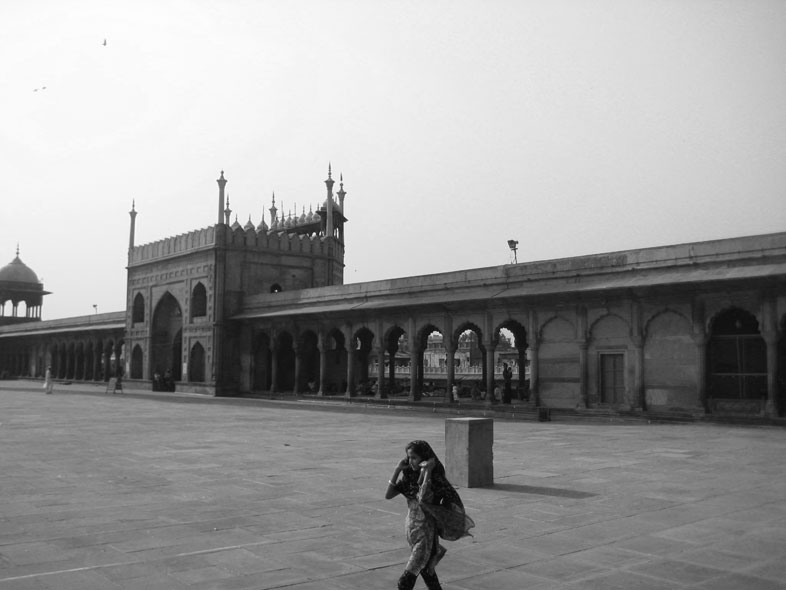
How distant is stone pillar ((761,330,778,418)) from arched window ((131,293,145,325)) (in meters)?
35.3

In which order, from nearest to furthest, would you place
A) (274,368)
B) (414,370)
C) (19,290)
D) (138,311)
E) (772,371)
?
1. (772,371)
2. (414,370)
3. (274,368)
4. (138,311)
5. (19,290)

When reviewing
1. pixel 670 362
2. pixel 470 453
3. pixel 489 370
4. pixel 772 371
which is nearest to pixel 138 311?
pixel 489 370

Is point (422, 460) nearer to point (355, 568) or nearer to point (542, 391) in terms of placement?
point (355, 568)

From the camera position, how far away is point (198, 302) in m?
38.4

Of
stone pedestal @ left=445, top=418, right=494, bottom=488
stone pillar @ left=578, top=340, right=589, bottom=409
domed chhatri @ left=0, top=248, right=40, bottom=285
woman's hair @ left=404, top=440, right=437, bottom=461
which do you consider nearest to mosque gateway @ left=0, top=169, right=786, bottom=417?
stone pillar @ left=578, top=340, right=589, bottom=409

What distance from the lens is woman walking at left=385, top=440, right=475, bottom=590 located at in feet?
14.3

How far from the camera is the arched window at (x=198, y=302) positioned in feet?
125

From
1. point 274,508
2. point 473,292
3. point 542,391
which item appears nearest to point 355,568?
point 274,508

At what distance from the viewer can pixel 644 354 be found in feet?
65.3

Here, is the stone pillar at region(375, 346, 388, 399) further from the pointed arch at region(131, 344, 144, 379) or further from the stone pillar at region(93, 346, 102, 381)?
the stone pillar at region(93, 346, 102, 381)

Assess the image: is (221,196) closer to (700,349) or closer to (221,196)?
(221,196)

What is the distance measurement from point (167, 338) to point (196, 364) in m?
5.57

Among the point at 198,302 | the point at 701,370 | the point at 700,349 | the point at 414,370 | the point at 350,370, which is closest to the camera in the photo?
the point at 701,370

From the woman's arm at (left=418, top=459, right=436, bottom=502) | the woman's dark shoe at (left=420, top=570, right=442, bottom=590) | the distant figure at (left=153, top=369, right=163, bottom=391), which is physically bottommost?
the woman's dark shoe at (left=420, top=570, right=442, bottom=590)
